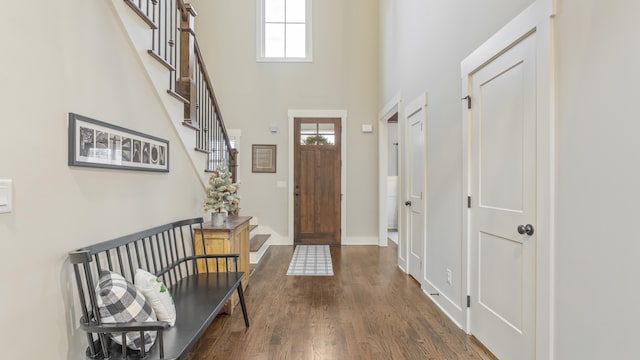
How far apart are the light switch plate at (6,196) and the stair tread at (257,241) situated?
3401mm

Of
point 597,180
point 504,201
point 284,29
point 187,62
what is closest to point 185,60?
point 187,62

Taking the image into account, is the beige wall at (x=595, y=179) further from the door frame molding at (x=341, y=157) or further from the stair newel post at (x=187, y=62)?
the door frame molding at (x=341, y=157)

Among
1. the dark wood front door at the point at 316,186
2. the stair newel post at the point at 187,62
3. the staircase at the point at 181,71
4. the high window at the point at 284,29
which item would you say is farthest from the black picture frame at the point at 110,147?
the high window at the point at 284,29

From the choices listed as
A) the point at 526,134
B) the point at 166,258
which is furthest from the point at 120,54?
the point at 526,134

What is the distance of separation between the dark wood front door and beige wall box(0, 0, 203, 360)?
407cm

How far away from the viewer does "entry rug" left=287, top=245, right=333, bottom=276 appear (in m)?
4.27

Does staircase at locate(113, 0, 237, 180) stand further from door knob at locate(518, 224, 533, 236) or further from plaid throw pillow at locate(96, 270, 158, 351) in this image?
door knob at locate(518, 224, 533, 236)

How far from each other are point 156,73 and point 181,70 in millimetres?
690

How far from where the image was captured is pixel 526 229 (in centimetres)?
185

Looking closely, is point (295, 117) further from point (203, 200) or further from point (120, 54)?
point (120, 54)

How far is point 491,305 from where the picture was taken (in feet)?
7.38

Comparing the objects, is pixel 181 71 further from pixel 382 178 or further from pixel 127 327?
pixel 382 178

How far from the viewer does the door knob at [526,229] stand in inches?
71.4

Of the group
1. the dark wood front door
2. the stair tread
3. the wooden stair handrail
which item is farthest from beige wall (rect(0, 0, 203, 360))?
the dark wood front door
